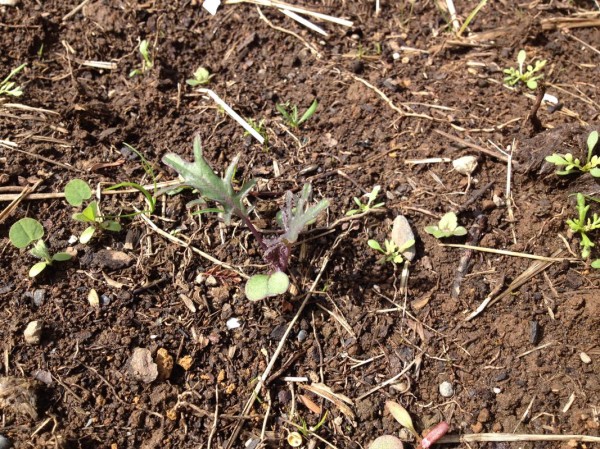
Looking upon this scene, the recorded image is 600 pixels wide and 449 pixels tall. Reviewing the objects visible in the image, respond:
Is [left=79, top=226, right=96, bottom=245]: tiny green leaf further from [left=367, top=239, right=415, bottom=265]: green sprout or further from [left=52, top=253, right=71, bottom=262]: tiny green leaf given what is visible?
[left=367, top=239, right=415, bottom=265]: green sprout

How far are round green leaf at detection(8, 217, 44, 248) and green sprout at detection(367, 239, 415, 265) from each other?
1.16m

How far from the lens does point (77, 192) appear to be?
188cm

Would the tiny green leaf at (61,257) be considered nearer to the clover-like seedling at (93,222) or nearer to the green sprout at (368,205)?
the clover-like seedling at (93,222)

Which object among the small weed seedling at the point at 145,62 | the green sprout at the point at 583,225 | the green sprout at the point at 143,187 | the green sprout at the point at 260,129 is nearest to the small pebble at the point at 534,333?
the green sprout at the point at 583,225

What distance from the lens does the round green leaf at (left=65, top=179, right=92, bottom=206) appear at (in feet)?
6.15

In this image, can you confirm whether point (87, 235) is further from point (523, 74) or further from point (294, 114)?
point (523, 74)

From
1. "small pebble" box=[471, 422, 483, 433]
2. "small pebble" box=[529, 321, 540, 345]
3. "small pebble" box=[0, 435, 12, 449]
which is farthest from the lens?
"small pebble" box=[529, 321, 540, 345]

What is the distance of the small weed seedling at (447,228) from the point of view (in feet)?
6.32

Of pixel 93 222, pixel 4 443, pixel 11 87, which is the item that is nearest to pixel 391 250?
pixel 93 222

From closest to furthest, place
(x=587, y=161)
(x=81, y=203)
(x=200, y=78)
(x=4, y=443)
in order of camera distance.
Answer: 1. (x=4, y=443)
2. (x=81, y=203)
3. (x=587, y=161)
4. (x=200, y=78)

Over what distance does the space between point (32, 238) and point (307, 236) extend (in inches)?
37.9

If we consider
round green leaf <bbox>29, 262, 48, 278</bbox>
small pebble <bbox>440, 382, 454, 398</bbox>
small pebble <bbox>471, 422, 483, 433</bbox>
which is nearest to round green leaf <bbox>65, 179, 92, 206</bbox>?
round green leaf <bbox>29, 262, 48, 278</bbox>

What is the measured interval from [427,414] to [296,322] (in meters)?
0.53

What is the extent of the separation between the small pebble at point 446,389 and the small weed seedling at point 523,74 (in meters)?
1.37
